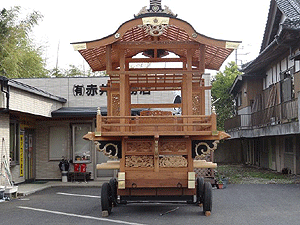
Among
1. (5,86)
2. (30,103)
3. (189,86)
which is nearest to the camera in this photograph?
(189,86)

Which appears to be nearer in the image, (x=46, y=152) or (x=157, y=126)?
(x=157, y=126)

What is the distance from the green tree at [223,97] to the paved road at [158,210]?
762 inches

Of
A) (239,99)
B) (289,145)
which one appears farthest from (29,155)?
(239,99)

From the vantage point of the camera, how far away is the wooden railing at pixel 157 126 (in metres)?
9.87

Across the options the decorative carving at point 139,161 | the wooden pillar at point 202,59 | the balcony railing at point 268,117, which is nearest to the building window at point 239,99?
the balcony railing at point 268,117

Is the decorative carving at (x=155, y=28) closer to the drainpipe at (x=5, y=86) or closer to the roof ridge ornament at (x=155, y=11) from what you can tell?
the roof ridge ornament at (x=155, y=11)

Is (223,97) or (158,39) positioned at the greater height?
(223,97)

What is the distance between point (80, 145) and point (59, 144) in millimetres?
828

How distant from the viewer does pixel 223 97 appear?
34.6 m

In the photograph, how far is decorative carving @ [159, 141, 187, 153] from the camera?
10242mm

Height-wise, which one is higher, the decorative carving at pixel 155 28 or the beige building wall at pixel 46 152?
the decorative carving at pixel 155 28

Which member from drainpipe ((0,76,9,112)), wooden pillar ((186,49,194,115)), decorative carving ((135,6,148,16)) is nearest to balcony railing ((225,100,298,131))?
wooden pillar ((186,49,194,115))

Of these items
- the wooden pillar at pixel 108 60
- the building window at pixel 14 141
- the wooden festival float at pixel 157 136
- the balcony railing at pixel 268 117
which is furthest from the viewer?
the balcony railing at pixel 268 117

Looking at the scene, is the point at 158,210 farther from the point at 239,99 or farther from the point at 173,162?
the point at 239,99
